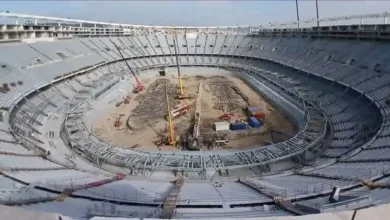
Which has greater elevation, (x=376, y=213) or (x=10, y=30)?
(x=10, y=30)

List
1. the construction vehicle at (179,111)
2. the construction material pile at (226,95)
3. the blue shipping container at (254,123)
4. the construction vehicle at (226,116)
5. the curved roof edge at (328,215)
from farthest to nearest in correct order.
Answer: the construction material pile at (226,95) → the construction vehicle at (179,111) → the construction vehicle at (226,116) → the blue shipping container at (254,123) → the curved roof edge at (328,215)

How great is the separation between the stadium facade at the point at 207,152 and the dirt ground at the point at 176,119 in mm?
1855

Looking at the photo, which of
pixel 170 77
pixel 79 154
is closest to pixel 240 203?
pixel 79 154

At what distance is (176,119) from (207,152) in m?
12.5

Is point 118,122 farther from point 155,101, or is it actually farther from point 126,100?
point 126,100

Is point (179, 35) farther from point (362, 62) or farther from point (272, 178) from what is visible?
point (272, 178)

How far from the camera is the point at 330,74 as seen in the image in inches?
1531

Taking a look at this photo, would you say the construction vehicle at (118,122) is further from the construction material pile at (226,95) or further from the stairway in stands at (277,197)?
the stairway in stands at (277,197)

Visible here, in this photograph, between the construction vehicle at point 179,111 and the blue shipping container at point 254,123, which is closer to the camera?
the blue shipping container at point 254,123

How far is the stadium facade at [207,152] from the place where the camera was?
46.0 feet

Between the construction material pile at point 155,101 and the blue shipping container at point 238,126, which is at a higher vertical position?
the construction material pile at point 155,101

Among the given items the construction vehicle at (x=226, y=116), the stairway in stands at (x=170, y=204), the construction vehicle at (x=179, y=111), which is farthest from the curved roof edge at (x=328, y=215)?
the construction vehicle at (x=179, y=111)

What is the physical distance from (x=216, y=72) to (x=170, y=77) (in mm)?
7983

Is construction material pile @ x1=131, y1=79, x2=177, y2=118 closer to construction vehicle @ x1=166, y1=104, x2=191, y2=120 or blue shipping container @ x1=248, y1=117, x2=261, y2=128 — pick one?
construction vehicle @ x1=166, y1=104, x2=191, y2=120
